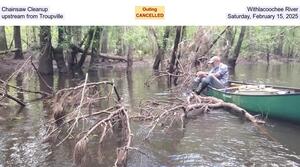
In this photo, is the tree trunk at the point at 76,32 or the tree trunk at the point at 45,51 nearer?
the tree trunk at the point at 45,51

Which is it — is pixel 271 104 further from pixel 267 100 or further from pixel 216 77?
pixel 216 77

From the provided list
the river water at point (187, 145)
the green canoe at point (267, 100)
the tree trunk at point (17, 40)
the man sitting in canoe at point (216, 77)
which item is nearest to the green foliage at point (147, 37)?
→ the tree trunk at point (17, 40)

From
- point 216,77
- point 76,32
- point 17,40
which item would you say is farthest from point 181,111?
point 17,40

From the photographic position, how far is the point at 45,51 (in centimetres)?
2147

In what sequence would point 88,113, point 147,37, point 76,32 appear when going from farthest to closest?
point 147,37 → point 76,32 → point 88,113

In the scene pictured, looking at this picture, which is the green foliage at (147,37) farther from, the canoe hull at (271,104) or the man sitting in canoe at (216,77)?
the canoe hull at (271,104)

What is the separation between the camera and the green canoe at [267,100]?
9.55 meters

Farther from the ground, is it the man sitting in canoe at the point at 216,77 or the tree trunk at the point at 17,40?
the tree trunk at the point at 17,40

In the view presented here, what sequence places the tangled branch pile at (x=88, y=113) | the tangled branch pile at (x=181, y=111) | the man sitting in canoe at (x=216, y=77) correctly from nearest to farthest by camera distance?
the tangled branch pile at (x=88, y=113) < the tangled branch pile at (x=181, y=111) < the man sitting in canoe at (x=216, y=77)

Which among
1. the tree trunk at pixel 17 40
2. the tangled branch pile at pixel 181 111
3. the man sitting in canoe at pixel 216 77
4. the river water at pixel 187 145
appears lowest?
the river water at pixel 187 145

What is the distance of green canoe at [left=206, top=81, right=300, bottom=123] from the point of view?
9.55 meters

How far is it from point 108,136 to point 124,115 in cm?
122

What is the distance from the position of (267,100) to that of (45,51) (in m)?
13.9

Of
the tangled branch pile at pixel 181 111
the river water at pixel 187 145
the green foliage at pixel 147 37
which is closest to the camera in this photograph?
the river water at pixel 187 145
